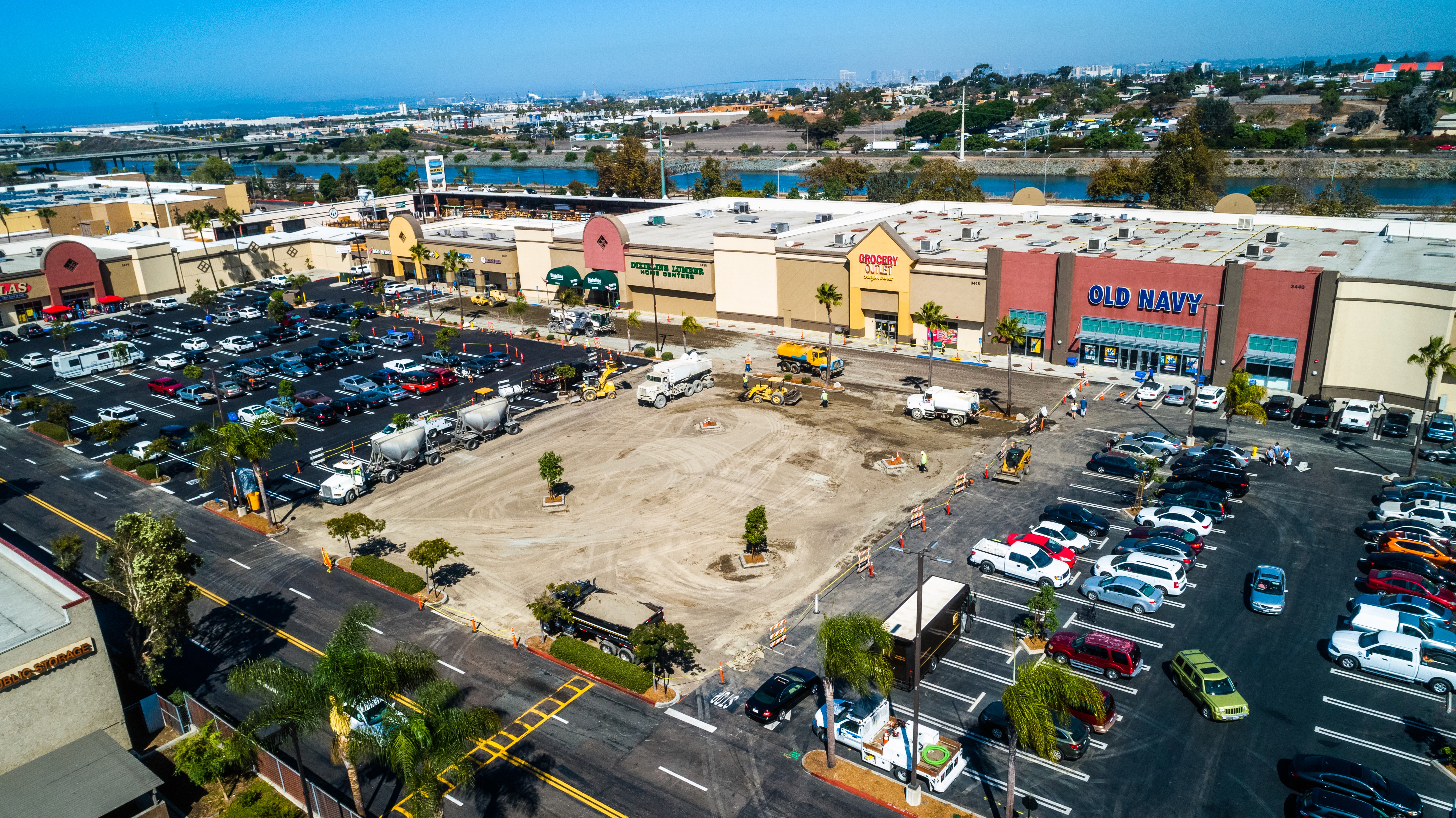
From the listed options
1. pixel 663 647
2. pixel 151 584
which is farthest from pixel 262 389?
pixel 663 647

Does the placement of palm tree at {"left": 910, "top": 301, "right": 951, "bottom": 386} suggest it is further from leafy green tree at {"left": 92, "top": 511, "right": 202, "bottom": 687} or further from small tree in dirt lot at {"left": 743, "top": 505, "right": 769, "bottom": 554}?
leafy green tree at {"left": 92, "top": 511, "right": 202, "bottom": 687}

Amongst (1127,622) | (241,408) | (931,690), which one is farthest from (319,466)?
(1127,622)

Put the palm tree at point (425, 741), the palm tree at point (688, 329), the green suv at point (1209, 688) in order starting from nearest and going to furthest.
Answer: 1. the palm tree at point (425, 741)
2. the green suv at point (1209, 688)
3. the palm tree at point (688, 329)

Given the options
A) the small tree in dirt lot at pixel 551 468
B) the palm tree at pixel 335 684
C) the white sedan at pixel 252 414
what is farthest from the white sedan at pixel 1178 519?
the white sedan at pixel 252 414

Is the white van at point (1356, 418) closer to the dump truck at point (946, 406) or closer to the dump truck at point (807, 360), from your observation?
the dump truck at point (946, 406)

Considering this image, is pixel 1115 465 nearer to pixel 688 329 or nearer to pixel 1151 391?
pixel 1151 391

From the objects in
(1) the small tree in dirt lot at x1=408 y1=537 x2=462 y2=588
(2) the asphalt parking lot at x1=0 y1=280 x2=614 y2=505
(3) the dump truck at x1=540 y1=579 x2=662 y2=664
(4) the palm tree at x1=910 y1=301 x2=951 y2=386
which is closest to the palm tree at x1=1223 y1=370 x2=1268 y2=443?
(4) the palm tree at x1=910 y1=301 x2=951 y2=386

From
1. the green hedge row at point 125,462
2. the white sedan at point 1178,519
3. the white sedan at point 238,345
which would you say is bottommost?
the white sedan at point 1178,519
